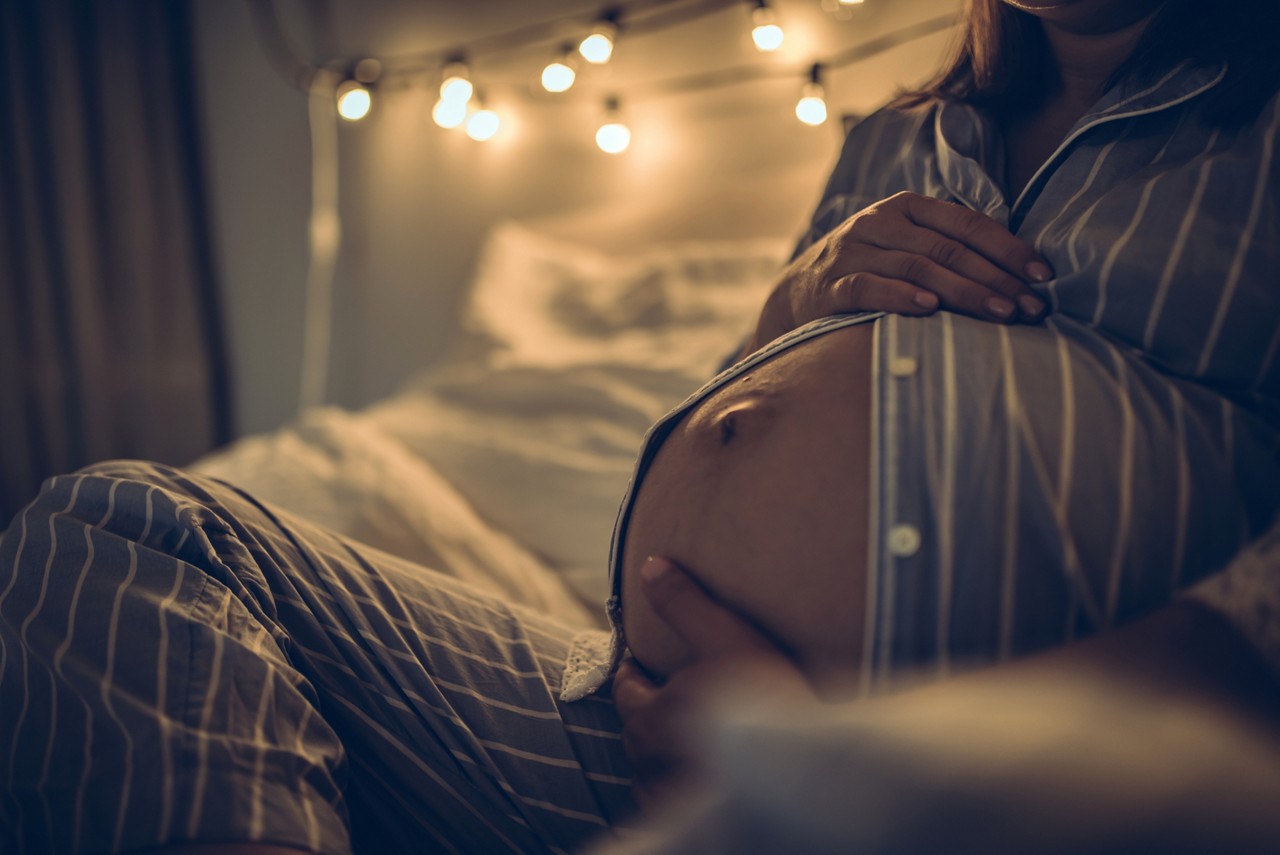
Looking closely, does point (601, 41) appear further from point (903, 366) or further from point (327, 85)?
point (903, 366)

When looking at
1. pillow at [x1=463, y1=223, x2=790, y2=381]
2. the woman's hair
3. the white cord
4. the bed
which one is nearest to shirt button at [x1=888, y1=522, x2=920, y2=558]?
the woman's hair

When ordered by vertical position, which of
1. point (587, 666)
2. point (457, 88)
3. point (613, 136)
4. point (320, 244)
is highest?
point (457, 88)

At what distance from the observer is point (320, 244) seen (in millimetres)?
2346

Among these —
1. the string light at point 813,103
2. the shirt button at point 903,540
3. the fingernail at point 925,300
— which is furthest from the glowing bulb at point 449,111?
the shirt button at point 903,540

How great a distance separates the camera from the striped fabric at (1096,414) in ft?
1.66

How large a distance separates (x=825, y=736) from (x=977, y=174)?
567mm

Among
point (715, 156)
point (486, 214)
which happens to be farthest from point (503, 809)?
point (486, 214)

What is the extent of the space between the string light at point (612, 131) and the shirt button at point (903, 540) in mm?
1427

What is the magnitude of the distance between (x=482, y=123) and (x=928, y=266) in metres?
1.49

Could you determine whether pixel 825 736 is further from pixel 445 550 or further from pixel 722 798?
pixel 445 550

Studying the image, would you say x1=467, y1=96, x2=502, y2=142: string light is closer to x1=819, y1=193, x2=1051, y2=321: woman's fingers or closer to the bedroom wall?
the bedroom wall

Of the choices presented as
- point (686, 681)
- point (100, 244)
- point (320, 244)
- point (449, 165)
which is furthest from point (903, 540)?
point (100, 244)

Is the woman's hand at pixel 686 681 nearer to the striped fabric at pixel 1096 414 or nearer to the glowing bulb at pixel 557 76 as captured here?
the striped fabric at pixel 1096 414

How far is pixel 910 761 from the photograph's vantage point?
401mm
